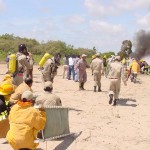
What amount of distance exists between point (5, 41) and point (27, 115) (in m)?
48.0

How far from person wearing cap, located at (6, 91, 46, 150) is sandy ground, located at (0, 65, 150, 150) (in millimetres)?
1702

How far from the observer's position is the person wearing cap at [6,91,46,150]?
667 cm

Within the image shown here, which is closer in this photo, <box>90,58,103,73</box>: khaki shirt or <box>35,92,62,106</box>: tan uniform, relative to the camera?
<box>35,92,62,106</box>: tan uniform

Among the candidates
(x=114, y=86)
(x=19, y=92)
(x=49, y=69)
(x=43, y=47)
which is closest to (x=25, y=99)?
(x=19, y=92)

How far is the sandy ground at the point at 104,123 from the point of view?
29.5 feet

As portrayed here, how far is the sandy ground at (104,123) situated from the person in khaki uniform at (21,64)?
1.84m

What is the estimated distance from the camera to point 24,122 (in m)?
6.69

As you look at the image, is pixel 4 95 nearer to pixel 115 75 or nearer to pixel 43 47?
pixel 115 75

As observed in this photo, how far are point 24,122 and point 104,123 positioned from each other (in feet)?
16.3

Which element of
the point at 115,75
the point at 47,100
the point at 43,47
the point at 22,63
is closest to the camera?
the point at 47,100

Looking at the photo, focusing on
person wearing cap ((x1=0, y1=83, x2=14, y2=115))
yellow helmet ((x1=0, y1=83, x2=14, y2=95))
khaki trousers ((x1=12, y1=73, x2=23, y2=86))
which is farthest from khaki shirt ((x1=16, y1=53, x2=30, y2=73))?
yellow helmet ((x1=0, y1=83, x2=14, y2=95))

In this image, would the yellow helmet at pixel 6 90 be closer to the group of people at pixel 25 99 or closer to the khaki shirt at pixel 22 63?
the group of people at pixel 25 99

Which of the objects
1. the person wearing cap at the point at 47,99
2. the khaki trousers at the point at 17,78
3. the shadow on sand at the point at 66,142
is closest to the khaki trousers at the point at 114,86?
the khaki trousers at the point at 17,78

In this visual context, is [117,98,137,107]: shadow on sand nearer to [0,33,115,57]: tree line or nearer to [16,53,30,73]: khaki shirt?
[16,53,30,73]: khaki shirt
